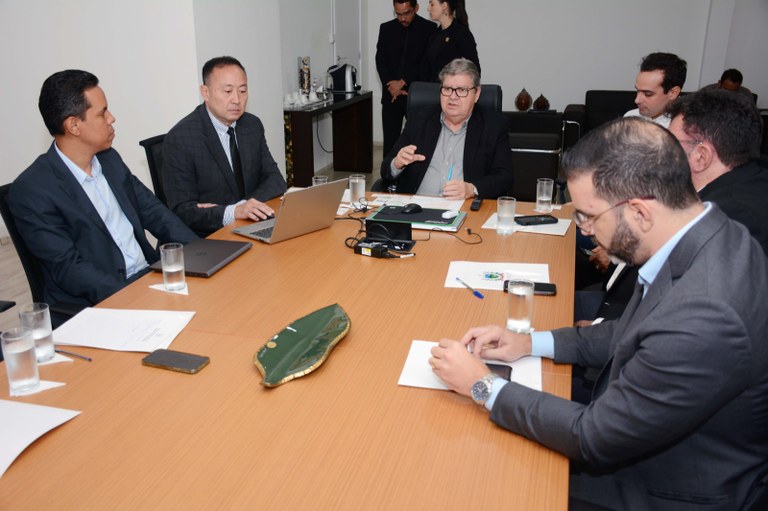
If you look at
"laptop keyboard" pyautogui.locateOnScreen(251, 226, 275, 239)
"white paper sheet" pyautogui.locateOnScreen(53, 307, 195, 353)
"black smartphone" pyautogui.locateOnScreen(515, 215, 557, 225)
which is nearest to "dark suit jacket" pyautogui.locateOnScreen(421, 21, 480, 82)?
"black smartphone" pyautogui.locateOnScreen(515, 215, 557, 225)

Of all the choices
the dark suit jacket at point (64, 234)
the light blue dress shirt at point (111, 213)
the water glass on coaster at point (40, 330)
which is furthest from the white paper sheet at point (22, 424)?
the light blue dress shirt at point (111, 213)

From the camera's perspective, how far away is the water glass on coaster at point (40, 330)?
149cm

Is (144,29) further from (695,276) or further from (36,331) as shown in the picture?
(695,276)

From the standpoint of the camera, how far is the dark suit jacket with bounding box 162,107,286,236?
9.26 feet

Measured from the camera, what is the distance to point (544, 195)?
2762mm

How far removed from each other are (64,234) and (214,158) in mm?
884

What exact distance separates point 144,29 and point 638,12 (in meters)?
Result: 5.55

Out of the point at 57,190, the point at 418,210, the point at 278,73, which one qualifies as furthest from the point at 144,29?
the point at 418,210

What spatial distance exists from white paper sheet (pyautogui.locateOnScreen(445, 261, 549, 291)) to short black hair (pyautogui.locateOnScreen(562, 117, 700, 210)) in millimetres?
758

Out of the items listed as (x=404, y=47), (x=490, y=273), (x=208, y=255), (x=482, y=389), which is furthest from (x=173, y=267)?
(x=404, y=47)

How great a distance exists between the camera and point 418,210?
2.62m

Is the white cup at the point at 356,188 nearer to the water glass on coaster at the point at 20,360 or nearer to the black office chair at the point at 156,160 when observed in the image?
the black office chair at the point at 156,160

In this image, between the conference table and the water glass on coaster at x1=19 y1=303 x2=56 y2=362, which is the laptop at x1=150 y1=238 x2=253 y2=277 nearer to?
the conference table

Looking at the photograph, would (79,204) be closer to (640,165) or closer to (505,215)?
(505,215)
